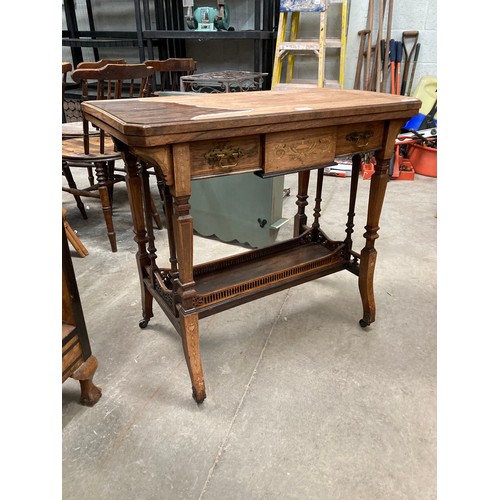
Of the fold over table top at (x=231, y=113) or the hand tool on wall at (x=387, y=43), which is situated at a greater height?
the hand tool on wall at (x=387, y=43)

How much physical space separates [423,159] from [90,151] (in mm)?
3016

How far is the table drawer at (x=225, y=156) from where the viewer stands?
3.65 feet

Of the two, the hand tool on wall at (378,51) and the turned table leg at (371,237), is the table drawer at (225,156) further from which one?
the hand tool on wall at (378,51)

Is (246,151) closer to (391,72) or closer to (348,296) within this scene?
(348,296)

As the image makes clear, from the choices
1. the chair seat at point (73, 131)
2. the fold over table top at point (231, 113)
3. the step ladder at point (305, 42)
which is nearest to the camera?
the fold over table top at point (231, 113)

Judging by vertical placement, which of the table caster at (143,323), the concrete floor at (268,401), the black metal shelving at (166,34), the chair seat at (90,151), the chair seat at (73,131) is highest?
the black metal shelving at (166,34)

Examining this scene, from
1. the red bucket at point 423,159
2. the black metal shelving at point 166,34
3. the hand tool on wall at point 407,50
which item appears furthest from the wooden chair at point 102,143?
the hand tool on wall at point 407,50

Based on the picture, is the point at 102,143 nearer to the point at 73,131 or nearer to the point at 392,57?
the point at 73,131

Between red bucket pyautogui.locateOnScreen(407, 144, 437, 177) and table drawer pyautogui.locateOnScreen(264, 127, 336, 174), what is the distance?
2.79 m

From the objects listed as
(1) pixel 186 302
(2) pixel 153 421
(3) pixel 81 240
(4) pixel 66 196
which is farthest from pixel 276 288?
(4) pixel 66 196

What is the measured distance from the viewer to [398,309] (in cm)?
191

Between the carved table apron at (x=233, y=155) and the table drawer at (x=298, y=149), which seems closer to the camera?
the carved table apron at (x=233, y=155)

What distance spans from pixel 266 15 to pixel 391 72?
4.64 feet

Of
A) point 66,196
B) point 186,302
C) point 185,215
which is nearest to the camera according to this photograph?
point 185,215
